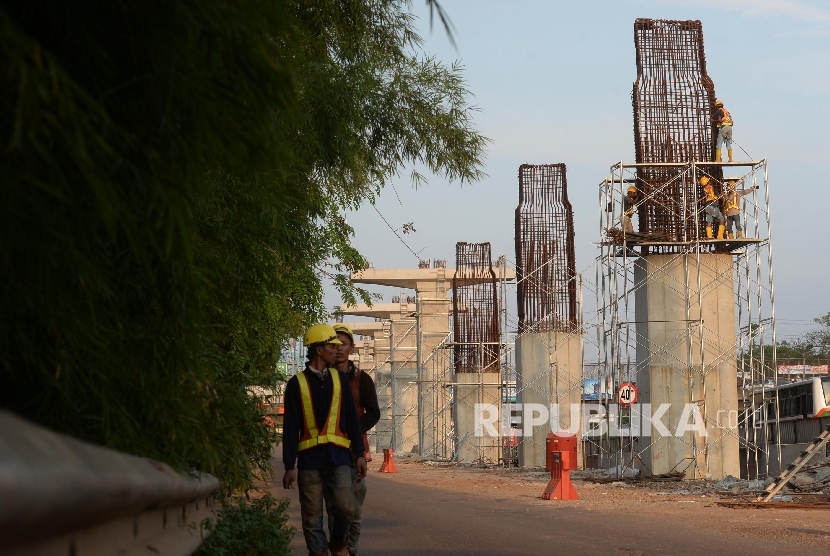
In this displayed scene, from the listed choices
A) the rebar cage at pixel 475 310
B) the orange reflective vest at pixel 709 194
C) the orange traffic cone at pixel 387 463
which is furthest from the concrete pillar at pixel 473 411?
the orange reflective vest at pixel 709 194

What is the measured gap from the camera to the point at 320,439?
7988mm

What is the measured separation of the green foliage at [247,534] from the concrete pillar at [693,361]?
2004cm

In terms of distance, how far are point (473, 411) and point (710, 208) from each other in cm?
2814

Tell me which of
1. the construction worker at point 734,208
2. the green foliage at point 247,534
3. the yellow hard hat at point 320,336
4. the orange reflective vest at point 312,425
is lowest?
the green foliage at point 247,534

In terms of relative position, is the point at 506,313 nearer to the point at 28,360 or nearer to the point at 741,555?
the point at 741,555

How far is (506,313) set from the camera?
161ft

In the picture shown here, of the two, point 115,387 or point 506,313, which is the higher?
point 506,313

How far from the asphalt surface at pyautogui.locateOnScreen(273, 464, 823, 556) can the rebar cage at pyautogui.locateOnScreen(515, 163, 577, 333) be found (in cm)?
2432

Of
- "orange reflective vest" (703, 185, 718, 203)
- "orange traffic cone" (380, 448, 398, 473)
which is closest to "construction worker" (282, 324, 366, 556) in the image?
"orange reflective vest" (703, 185, 718, 203)

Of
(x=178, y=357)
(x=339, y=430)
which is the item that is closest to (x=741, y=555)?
(x=339, y=430)

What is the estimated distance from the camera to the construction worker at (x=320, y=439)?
800cm

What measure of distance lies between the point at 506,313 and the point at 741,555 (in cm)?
3838

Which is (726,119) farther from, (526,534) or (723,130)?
(526,534)

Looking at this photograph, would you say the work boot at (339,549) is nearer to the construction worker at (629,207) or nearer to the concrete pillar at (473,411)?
the construction worker at (629,207)
